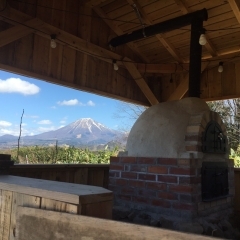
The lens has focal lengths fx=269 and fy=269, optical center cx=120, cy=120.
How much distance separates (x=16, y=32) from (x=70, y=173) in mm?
1772

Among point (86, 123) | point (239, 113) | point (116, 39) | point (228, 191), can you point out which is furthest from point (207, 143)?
point (86, 123)

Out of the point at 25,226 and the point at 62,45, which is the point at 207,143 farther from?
the point at 62,45

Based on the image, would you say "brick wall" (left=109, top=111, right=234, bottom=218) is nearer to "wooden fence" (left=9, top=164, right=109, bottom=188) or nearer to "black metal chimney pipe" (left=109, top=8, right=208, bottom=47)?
"wooden fence" (left=9, top=164, right=109, bottom=188)

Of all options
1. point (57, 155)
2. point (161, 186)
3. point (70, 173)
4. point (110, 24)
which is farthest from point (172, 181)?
point (57, 155)

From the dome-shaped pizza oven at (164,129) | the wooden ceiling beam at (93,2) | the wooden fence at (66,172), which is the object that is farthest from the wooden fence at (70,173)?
the wooden ceiling beam at (93,2)

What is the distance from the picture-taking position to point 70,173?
337cm

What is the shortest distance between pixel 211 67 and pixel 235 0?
1469mm

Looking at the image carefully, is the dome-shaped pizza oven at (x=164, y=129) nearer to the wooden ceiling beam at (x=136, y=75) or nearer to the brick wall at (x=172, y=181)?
the brick wall at (x=172, y=181)

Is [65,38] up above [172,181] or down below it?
above

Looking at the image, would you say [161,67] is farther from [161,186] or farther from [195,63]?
[161,186]

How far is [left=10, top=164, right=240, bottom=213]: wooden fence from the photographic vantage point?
2.85 m

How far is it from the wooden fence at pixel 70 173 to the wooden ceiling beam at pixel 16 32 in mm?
1368

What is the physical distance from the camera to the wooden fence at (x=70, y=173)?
2850 mm

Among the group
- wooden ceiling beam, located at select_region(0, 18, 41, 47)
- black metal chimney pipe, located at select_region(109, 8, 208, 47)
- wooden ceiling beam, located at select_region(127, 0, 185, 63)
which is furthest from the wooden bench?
wooden ceiling beam, located at select_region(127, 0, 185, 63)
